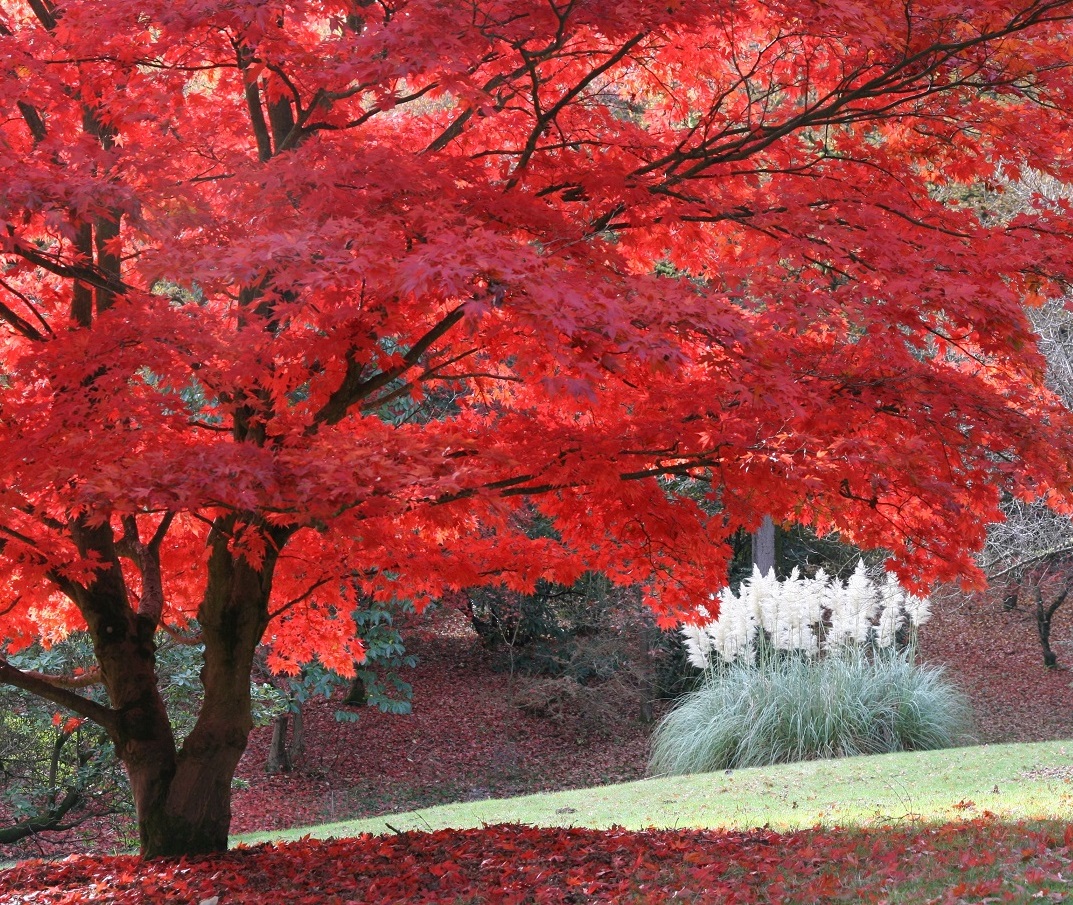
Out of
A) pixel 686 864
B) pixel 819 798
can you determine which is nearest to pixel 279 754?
pixel 819 798

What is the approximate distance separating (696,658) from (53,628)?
24.2 ft

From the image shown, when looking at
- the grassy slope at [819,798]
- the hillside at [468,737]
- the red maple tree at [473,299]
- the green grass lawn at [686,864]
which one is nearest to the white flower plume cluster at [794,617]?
the grassy slope at [819,798]

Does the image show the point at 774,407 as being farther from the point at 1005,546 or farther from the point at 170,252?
the point at 1005,546

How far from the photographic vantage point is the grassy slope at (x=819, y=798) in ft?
25.6

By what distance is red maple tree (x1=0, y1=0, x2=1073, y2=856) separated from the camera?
429cm

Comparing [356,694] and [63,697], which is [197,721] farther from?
[356,694]

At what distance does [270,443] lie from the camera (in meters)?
4.77

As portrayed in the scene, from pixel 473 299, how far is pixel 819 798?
21.6 ft

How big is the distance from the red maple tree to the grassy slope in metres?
2.60

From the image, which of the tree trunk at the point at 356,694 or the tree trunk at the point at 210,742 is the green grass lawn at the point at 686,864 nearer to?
the tree trunk at the point at 210,742

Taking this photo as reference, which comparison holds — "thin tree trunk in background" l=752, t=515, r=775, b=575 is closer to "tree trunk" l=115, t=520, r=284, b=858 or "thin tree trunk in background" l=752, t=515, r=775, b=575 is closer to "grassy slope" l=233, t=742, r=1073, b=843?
"grassy slope" l=233, t=742, r=1073, b=843

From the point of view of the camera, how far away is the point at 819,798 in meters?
9.00

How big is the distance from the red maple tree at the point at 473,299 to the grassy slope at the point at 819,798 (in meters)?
2.60

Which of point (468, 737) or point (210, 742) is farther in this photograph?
point (468, 737)
